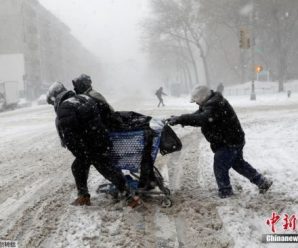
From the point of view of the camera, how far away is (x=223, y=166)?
630cm

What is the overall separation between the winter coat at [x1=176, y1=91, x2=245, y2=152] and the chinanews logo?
1206mm

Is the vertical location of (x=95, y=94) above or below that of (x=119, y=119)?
above

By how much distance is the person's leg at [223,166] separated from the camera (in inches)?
247

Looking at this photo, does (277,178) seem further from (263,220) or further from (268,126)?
(268,126)

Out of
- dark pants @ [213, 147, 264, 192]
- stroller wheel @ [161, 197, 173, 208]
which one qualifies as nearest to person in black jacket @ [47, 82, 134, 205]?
stroller wheel @ [161, 197, 173, 208]

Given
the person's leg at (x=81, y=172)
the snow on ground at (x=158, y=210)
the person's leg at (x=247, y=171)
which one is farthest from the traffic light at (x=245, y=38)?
the person's leg at (x=81, y=172)

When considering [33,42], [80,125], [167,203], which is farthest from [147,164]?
[33,42]

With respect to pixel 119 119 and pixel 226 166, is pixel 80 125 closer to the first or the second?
pixel 119 119

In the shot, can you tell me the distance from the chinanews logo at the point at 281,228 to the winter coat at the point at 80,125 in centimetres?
227

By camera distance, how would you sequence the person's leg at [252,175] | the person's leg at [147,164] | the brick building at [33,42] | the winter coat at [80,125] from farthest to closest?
the brick building at [33,42] < the person's leg at [252,175] < the person's leg at [147,164] < the winter coat at [80,125]

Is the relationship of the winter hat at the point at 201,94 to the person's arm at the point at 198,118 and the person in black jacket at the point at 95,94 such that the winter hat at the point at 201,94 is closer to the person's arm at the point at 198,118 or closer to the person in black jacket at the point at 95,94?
the person's arm at the point at 198,118

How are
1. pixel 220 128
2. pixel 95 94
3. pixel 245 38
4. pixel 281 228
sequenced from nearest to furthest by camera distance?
pixel 281 228 < pixel 95 94 < pixel 220 128 < pixel 245 38

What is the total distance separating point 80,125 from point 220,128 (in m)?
1.90

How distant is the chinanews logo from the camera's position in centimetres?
477
